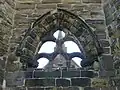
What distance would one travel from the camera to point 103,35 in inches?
184

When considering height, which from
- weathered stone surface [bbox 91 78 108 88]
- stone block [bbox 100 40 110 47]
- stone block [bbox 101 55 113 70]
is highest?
stone block [bbox 100 40 110 47]

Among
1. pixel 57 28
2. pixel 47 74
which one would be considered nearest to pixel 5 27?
pixel 57 28

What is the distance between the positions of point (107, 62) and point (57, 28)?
123 centimetres

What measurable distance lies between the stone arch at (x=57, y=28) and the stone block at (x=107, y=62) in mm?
133

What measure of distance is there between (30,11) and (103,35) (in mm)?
1517

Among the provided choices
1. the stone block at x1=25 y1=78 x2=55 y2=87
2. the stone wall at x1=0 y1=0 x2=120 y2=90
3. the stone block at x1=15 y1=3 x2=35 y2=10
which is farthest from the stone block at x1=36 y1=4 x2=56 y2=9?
the stone block at x1=25 y1=78 x2=55 y2=87

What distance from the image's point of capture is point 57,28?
16.3 feet

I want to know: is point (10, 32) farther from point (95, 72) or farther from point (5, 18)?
point (95, 72)

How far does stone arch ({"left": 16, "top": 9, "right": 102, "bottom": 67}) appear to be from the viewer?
445cm

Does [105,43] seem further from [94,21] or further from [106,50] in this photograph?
[94,21]

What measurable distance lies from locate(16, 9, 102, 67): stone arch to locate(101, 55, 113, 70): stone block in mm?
133

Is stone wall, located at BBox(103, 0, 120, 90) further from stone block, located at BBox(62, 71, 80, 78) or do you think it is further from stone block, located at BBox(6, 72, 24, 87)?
stone block, located at BBox(6, 72, 24, 87)

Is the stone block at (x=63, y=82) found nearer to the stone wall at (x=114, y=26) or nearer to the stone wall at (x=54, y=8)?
the stone wall at (x=54, y=8)

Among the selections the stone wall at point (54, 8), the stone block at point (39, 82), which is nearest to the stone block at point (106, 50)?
the stone wall at point (54, 8)
